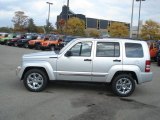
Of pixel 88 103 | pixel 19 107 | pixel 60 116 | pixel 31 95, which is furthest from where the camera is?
pixel 31 95

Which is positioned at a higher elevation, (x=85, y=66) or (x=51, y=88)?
(x=85, y=66)

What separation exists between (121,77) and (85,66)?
115 centimetres

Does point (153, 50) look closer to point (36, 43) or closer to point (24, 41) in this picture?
point (36, 43)

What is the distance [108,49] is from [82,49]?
2.61 ft

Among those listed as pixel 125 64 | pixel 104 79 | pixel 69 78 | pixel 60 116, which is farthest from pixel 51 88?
pixel 60 116

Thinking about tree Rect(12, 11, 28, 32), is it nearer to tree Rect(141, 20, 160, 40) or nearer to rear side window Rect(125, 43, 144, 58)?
tree Rect(141, 20, 160, 40)

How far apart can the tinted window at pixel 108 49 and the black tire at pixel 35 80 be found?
5.88ft

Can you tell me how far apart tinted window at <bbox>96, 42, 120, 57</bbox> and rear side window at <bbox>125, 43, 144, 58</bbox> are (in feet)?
1.03

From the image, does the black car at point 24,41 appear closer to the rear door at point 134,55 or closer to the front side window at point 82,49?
the front side window at point 82,49

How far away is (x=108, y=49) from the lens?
A: 896 cm

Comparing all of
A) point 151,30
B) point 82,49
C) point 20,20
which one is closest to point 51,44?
point 82,49

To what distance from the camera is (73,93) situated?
890cm

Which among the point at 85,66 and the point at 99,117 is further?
the point at 85,66

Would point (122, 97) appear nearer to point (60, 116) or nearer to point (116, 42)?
point (116, 42)
